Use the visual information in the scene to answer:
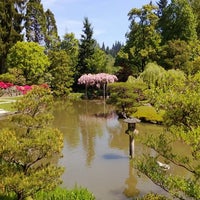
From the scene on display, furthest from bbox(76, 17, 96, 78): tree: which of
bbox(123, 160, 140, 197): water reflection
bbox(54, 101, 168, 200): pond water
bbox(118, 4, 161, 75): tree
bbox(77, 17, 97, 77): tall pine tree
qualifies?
bbox(123, 160, 140, 197): water reflection

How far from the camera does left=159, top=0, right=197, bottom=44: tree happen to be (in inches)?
1410

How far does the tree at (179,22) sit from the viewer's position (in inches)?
1410

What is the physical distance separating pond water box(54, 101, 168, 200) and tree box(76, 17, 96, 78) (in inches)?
648

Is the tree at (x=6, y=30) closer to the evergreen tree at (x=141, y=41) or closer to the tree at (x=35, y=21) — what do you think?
the tree at (x=35, y=21)

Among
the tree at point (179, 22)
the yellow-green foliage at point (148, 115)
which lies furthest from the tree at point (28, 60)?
the yellow-green foliage at point (148, 115)

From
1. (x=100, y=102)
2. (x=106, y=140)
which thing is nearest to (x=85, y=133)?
(x=106, y=140)

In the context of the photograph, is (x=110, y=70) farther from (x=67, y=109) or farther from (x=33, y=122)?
(x=33, y=122)

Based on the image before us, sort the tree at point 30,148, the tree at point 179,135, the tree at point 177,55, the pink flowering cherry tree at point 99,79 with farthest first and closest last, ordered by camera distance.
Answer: the pink flowering cherry tree at point 99,79 → the tree at point 177,55 → the tree at point 30,148 → the tree at point 179,135

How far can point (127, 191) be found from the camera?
10078mm

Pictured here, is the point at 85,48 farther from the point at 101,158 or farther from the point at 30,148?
the point at 30,148

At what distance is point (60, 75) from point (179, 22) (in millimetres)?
14060

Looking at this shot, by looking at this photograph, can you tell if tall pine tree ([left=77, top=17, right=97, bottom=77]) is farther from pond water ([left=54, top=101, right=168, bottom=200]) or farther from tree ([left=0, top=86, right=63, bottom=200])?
tree ([left=0, top=86, right=63, bottom=200])

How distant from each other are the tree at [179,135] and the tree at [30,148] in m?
Result: 1.97

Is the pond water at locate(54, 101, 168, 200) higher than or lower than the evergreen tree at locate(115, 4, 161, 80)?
lower
